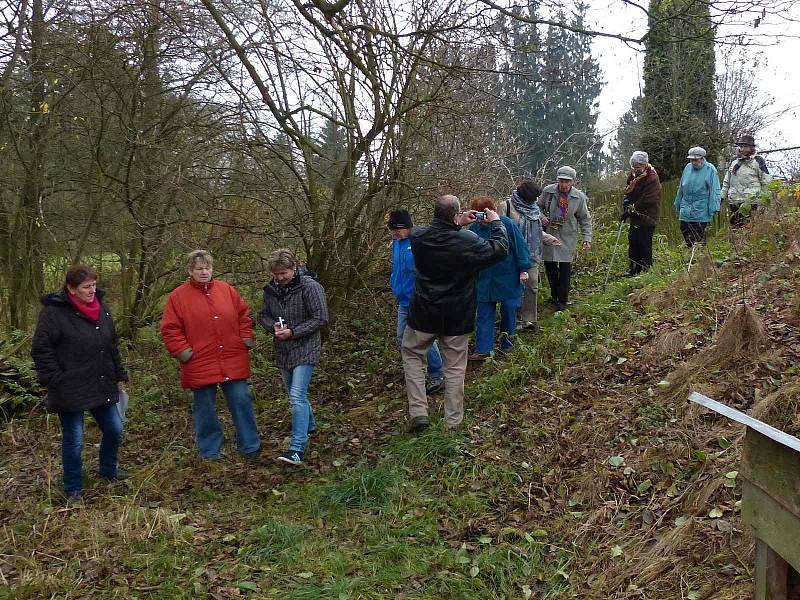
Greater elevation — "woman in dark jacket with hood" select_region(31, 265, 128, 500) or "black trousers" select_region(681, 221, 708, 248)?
"black trousers" select_region(681, 221, 708, 248)

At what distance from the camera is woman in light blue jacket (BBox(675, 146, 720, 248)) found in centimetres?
901

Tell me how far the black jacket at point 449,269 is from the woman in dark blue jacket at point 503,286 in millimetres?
1160

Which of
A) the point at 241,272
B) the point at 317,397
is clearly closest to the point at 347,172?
the point at 241,272

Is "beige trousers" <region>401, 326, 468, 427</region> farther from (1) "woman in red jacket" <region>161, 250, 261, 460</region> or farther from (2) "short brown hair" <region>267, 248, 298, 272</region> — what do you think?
(1) "woman in red jacket" <region>161, 250, 261, 460</region>

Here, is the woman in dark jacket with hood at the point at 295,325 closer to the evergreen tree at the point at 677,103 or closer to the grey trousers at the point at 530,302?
the grey trousers at the point at 530,302

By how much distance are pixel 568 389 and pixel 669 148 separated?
920cm

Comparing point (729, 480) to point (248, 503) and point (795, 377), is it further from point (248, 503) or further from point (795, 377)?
point (248, 503)

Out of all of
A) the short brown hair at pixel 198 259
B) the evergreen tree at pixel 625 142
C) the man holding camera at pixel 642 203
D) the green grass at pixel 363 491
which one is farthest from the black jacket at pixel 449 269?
the evergreen tree at pixel 625 142

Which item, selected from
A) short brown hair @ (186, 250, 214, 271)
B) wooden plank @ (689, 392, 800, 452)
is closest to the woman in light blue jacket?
short brown hair @ (186, 250, 214, 271)

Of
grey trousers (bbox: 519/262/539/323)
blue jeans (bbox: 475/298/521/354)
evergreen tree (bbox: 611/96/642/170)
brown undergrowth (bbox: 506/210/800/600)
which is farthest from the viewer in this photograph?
evergreen tree (bbox: 611/96/642/170)

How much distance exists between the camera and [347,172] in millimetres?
7996

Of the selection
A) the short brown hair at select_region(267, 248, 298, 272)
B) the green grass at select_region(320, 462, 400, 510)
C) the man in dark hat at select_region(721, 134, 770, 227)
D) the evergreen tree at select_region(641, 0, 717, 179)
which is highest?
the evergreen tree at select_region(641, 0, 717, 179)

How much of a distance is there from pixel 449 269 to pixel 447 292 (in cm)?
19

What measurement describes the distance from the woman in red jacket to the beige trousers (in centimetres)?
139
